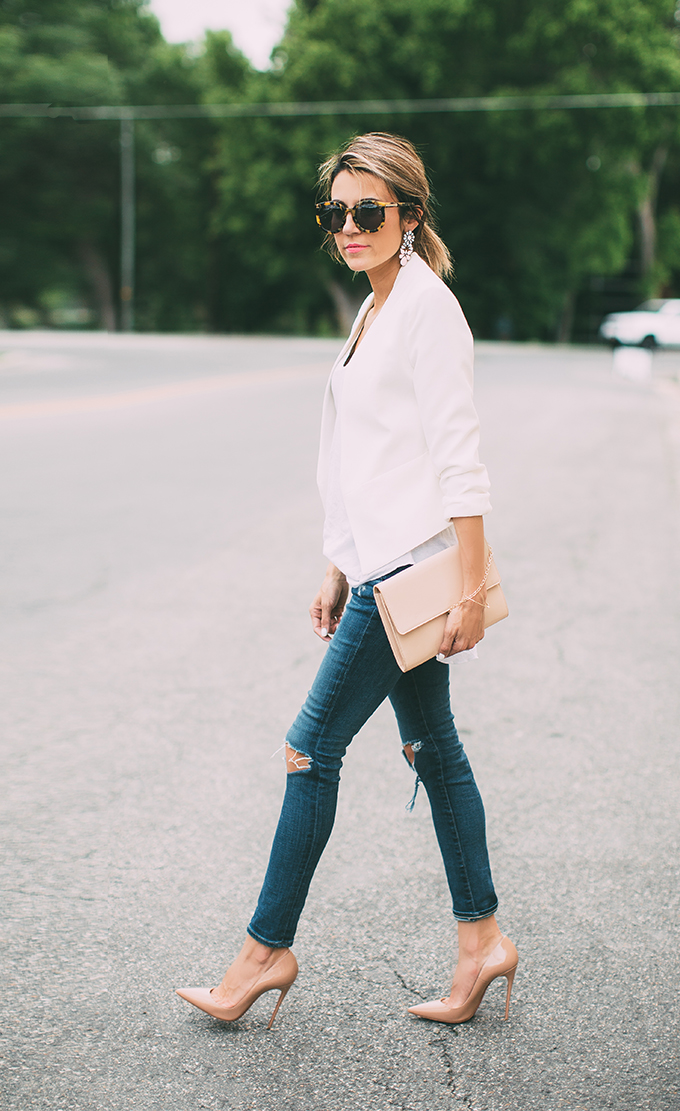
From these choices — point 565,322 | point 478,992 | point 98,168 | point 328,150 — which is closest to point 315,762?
point 478,992

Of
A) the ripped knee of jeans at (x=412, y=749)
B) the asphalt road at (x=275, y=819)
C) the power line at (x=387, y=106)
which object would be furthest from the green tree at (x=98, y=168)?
the ripped knee of jeans at (x=412, y=749)

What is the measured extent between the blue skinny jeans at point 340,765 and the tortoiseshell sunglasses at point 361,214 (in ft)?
2.44

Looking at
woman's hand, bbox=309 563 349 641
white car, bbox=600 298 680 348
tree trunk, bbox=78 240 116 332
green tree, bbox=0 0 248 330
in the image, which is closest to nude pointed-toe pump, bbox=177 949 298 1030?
woman's hand, bbox=309 563 349 641

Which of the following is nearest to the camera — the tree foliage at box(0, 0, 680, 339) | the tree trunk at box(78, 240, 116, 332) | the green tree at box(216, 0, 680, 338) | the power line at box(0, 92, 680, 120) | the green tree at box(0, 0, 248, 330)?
the power line at box(0, 92, 680, 120)

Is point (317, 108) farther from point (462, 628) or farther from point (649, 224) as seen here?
point (462, 628)

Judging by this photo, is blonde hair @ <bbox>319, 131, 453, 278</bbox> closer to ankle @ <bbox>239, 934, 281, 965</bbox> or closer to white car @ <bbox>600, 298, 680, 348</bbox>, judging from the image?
ankle @ <bbox>239, 934, 281, 965</bbox>

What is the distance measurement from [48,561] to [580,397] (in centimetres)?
1371

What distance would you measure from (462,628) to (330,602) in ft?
1.44

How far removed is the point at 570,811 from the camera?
3637 mm

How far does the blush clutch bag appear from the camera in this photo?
220 centimetres

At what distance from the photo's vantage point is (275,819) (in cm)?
352

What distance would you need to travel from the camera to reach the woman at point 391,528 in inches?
86.5

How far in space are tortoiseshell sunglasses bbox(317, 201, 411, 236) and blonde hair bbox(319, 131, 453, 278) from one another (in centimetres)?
3

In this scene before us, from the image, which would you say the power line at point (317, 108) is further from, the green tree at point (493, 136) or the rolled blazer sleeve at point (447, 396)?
the rolled blazer sleeve at point (447, 396)
